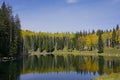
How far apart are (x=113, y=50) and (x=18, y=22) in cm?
8252

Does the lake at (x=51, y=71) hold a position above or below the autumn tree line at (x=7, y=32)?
below

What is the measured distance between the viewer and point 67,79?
51.8 meters

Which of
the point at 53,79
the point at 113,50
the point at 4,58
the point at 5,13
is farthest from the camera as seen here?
the point at 113,50

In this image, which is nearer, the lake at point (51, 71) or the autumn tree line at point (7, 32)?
the lake at point (51, 71)

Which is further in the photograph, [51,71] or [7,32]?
[7,32]

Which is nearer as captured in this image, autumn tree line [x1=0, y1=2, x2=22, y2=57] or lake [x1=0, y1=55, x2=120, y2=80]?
lake [x1=0, y1=55, x2=120, y2=80]

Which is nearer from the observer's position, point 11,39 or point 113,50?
point 11,39

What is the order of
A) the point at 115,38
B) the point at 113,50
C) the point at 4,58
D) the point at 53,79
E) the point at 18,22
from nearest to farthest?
the point at 53,79, the point at 4,58, the point at 18,22, the point at 113,50, the point at 115,38

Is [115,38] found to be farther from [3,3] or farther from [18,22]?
[3,3]

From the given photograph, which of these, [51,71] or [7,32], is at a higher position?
[7,32]

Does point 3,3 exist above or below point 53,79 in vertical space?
above

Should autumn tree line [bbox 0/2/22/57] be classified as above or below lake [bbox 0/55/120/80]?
above

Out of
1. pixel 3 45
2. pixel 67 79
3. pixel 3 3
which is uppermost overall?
pixel 3 3

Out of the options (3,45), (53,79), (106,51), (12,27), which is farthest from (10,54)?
(106,51)
